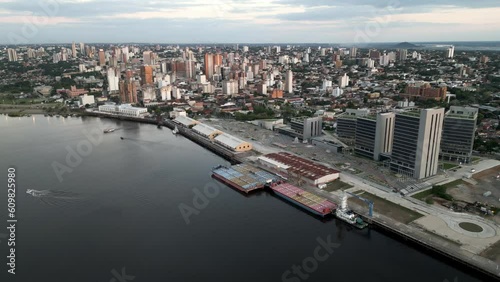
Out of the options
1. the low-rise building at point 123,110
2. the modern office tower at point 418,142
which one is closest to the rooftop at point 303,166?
the modern office tower at point 418,142

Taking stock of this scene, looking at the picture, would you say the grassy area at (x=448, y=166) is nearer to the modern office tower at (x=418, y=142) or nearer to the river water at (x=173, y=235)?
the modern office tower at (x=418, y=142)

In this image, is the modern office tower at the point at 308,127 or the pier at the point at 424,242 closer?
the pier at the point at 424,242

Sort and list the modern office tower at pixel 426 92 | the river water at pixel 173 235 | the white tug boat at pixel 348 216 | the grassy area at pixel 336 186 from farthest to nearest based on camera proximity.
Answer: the modern office tower at pixel 426 92 < the grassy area at pixel 336 186 < the white tug boat at pixel 348 216 < the river water at pixel 173 235

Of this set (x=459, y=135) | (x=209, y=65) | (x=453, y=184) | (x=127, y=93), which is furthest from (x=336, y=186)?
(x=209, y=65)

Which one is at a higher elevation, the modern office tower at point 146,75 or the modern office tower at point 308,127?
the modern office tower at point 146,75

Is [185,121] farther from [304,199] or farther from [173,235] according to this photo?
[173,235]

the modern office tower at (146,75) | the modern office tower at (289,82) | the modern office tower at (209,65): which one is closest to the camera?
the modern office tower at (289,82)

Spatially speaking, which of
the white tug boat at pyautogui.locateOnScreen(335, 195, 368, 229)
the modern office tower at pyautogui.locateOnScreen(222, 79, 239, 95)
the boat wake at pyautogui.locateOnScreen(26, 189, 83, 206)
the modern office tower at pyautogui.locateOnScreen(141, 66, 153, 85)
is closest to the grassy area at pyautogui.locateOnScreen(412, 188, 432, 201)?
the white tug boat at pyautogui.locateOnScreen(335, 195, 368, 229)
